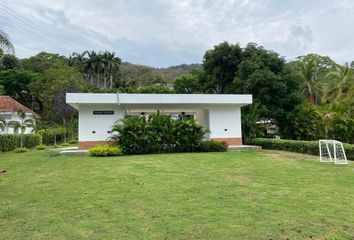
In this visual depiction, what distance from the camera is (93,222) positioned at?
14.6 ft

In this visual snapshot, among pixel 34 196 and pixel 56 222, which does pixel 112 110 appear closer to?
pixel 34 196

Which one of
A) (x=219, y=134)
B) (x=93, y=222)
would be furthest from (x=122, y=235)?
(x=219, y=134)

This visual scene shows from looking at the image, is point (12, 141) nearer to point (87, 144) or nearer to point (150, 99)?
point (87, 144)

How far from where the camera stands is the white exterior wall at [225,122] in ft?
58.0

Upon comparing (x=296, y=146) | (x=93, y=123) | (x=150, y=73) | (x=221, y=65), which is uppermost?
(x=150, y=73)

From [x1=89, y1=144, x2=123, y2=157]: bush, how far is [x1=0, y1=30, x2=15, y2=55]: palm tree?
5.37 metres

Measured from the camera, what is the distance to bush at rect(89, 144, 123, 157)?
14.1m

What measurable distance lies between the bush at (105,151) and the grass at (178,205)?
489 cm

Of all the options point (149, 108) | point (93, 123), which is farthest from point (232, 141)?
point (93, 123)

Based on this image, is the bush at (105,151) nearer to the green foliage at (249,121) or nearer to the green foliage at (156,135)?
the green foliage at (156,135)

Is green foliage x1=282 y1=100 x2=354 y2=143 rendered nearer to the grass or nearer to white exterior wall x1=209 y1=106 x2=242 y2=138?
white exterior wall x1=209 y1=106 x2=242 y2=138

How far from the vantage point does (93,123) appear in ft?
52.2

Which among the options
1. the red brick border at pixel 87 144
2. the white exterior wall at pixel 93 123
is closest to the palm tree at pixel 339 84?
the white exterior wall at pixel 93 123

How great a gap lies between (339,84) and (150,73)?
135ft
